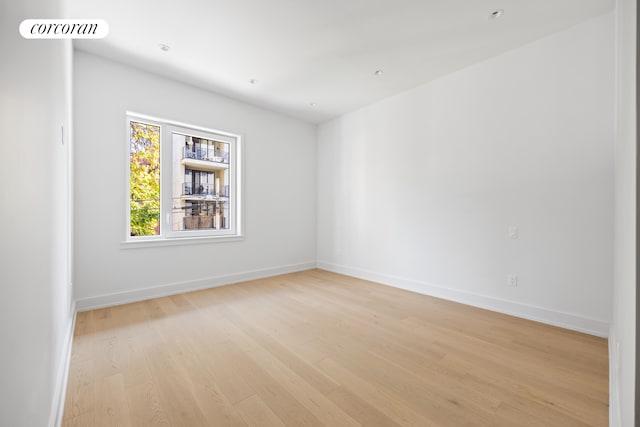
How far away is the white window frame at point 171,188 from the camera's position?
3.24 metres

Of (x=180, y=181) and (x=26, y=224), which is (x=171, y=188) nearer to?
(x=180, y=181)

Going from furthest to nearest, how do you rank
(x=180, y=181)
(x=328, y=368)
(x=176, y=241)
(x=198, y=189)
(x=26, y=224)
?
(x=198, y=189), (x=180, y=181), (x=176, y=241), (x=328, y=368), (x=26, y=224)

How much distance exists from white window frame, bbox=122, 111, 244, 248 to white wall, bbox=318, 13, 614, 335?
2.05 m

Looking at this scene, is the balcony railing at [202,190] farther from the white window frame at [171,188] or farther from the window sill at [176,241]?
the window sill at [176,241]

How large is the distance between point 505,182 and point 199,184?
3921 millimetres

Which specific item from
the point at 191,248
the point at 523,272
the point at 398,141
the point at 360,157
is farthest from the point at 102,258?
the point at 523,272

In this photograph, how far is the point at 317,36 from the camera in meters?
2.64

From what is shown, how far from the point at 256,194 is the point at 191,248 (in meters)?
1.28

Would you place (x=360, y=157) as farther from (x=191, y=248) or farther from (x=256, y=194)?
(x=191, y=248)

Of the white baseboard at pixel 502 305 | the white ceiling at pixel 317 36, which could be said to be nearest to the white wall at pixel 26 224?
the white ceiling at pixel 317 36

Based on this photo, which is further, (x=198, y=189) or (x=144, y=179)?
(x=198, y=189)

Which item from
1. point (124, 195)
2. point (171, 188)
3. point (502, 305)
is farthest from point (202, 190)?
point (502, 305)

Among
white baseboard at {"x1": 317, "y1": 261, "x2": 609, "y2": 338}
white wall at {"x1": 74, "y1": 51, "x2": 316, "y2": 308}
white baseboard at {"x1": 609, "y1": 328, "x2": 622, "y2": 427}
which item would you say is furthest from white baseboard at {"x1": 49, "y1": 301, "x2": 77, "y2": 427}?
white baseboard at {"x1": 317, "y1": 261, "x2": 609, "y2": 338}

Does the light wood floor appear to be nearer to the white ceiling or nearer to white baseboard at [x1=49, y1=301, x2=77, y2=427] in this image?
white baseboard at [x1=49, y1=301, x2=77, y2=427]
